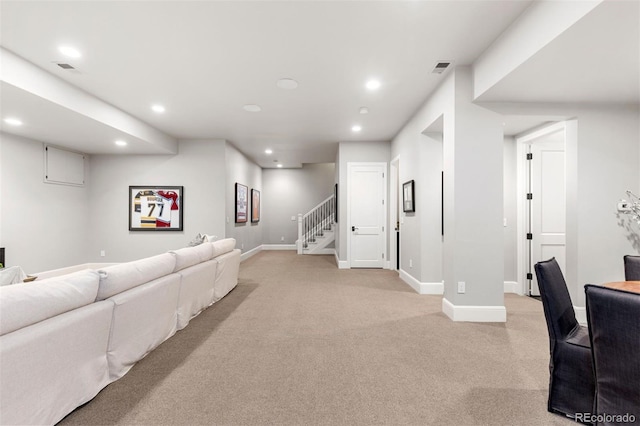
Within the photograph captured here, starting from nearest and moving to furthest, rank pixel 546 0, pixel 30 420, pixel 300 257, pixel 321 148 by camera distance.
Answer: pixel 30 420 < pixel 546 0 < pixel 321 148 < pixel 300 257

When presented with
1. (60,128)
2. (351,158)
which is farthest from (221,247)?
(351,158)

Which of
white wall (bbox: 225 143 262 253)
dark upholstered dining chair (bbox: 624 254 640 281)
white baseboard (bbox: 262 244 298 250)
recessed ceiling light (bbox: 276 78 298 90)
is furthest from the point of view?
white baseboard (bbox: 262 244 298 250)

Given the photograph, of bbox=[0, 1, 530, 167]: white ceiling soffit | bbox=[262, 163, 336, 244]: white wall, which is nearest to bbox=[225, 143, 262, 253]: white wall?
bbox=[262, 163, 336, 244]: white wall

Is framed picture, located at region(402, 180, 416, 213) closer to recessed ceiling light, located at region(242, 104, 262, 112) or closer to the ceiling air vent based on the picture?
the ceiling air vent

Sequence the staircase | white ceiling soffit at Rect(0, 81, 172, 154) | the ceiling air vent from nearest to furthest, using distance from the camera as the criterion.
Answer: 1. the ceiling air vent
2. white ceiling soffit at Rect(0, 81, 172, 154)
3. the staircase

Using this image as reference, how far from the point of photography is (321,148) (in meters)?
7.63

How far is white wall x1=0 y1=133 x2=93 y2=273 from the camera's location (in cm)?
504

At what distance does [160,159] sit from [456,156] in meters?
6.12

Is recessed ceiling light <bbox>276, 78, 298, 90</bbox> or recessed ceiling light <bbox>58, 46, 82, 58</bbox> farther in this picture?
recessed ceiling light <bbox>276, 78, 298, 90</bbox>

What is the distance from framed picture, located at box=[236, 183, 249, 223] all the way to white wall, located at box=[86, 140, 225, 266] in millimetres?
872

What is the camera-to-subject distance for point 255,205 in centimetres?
950

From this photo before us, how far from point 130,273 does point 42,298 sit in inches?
27.0

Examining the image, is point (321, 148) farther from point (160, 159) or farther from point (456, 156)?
point (456, 156)

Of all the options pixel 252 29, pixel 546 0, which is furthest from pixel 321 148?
pixel 546 0
